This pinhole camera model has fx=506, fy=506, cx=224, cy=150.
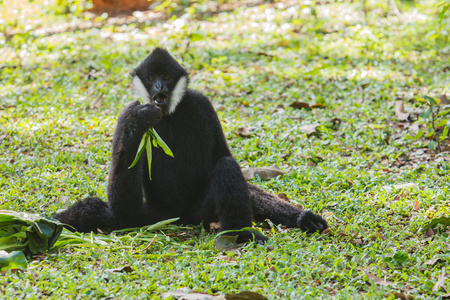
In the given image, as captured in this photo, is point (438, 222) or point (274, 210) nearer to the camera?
point (438, 222)

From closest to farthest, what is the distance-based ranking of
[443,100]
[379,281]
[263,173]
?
[379,281] < [263,173] < [443,100]

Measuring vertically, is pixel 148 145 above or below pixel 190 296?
above

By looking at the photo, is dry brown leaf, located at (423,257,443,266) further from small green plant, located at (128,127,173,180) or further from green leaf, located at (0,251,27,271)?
green leaf, located at (0,251,27,271)

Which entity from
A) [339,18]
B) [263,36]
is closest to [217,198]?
[263,36]

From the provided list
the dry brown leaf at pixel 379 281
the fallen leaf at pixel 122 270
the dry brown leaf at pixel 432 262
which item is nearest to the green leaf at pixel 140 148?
the fallen leaf at pixel 122 270

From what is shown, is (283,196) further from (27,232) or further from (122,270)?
(27,232)

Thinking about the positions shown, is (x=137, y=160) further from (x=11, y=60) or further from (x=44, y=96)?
(x=11, y=60)

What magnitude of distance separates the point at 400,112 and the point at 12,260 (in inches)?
249

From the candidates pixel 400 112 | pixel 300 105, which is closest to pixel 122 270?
pixel 300 105

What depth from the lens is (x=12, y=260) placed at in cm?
412

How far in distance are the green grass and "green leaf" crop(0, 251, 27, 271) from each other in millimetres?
87

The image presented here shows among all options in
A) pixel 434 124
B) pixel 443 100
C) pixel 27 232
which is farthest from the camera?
pixel 443 100

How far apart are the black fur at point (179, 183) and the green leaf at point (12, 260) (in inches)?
36.3

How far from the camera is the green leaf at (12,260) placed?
408cm
